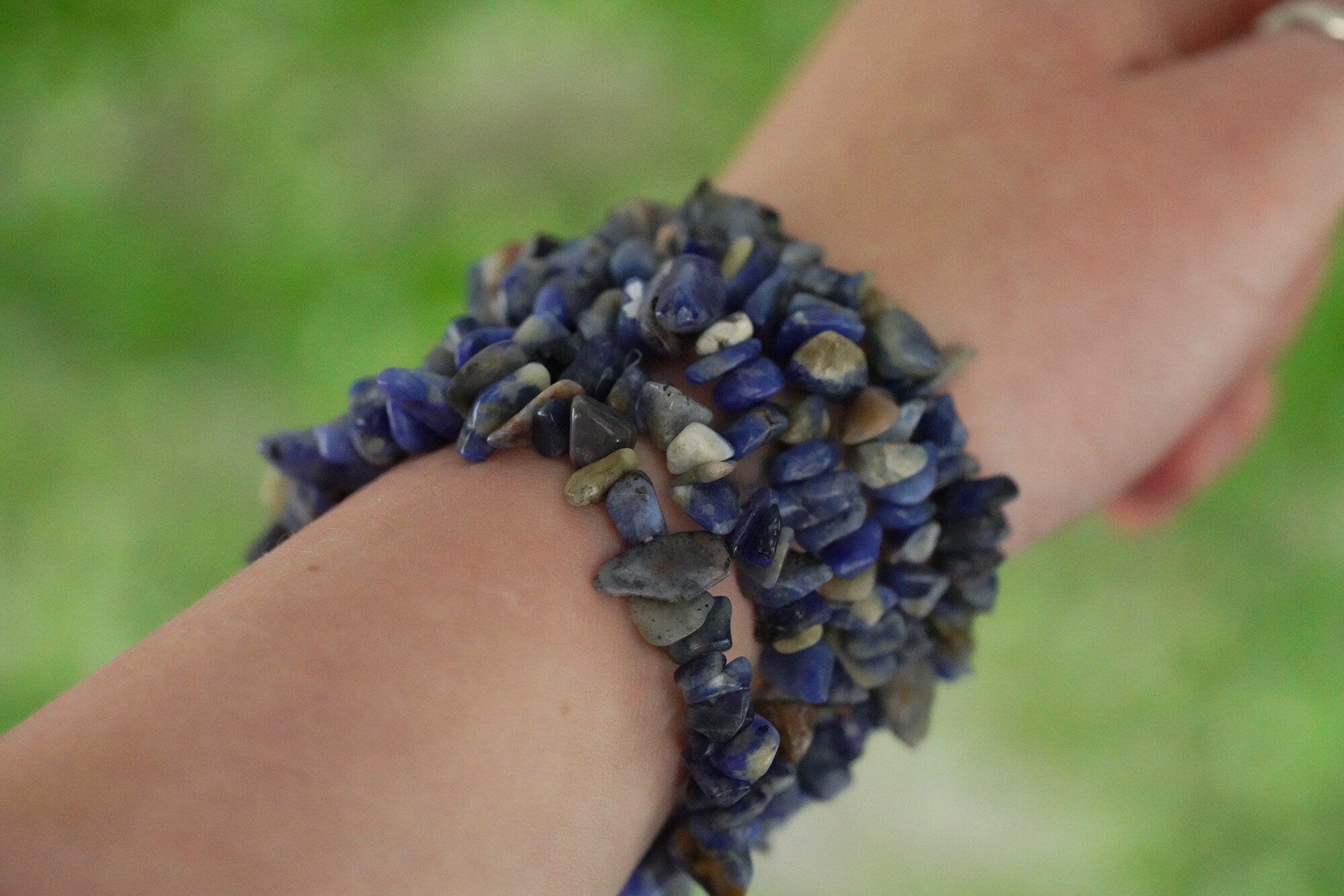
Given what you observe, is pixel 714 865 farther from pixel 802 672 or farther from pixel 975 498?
pixel 975 498

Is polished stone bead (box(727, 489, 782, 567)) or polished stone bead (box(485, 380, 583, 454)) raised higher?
polished stone bead (box(485, 380, 583, 454))

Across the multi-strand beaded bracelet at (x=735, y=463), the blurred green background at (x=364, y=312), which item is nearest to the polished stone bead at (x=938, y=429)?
the multi-strand beaded bracelet at (x=735, y=463)

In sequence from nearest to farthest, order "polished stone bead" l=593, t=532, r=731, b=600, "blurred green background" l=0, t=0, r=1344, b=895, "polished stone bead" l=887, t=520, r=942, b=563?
"polished stone bead" l=593, t=532, r=731, b=600, "polished stone bead" l=887, t=520, r=942, b=563, "blurred green background" l=0, t=0, r=1344, b=895

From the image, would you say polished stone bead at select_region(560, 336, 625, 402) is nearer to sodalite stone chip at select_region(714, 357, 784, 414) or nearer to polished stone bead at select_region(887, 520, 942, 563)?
sodalite stone chip at select_region(714, 357, 784, 414)

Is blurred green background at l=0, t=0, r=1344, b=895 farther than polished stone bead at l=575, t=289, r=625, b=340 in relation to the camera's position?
Yes

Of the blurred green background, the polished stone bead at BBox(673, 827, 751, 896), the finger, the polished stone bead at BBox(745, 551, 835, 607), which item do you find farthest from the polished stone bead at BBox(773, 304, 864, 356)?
the blurred green background

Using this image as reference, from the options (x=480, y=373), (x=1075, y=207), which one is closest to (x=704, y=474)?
(x=480, y=373)
